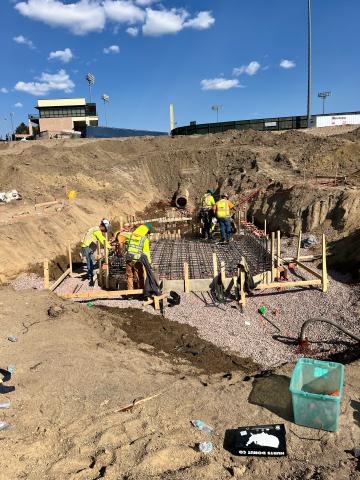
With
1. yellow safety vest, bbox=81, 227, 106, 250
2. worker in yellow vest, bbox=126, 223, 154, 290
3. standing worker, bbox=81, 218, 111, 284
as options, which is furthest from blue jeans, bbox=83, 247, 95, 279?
worker in yellow vest, bbox=126, 223, 154, 290

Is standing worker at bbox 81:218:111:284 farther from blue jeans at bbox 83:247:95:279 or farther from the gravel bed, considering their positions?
the gravel bed

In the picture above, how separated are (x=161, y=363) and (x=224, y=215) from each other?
582 cm

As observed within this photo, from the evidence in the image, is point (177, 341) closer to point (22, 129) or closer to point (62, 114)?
point (62, 114)

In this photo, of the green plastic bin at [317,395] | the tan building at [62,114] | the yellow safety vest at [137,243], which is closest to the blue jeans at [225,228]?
the yellow safety vest at [137,243]

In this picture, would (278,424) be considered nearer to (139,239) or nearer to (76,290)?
(139,239)

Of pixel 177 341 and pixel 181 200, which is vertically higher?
pixel 181 200

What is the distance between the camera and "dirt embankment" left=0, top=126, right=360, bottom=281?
1135 cm

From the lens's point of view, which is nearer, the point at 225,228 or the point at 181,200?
the point at 225,228

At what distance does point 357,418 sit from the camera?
3584 mm

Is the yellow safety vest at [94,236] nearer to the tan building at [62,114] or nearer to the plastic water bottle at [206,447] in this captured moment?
the plastic water bottle at [206,447]

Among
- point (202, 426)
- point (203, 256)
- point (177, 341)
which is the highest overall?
point (203, 256)

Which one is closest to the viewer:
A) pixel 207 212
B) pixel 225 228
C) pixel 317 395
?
pixel 317 395

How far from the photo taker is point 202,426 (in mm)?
3480

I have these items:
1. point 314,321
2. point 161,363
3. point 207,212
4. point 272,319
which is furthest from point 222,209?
point 161,363
